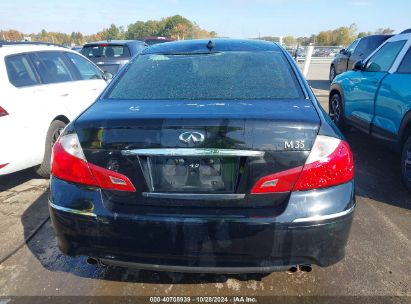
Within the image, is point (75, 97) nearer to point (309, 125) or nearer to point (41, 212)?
point (41, 212)

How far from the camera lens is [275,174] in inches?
79.9

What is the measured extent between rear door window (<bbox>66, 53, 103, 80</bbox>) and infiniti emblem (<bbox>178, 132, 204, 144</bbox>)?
4.20 m

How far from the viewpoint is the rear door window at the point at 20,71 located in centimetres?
423

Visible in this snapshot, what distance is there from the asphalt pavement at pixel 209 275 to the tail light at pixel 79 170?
34.3 inches

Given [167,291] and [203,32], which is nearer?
[167,291]

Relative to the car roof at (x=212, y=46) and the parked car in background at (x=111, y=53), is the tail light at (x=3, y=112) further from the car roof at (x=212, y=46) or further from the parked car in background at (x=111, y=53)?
the parked car in background at (x=111, y=53)

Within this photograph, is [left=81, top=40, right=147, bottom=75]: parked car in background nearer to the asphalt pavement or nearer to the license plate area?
the asphalt pavement

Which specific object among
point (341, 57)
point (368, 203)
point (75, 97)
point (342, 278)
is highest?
point (75, 97)

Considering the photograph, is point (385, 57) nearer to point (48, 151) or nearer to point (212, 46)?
point (212, 46)

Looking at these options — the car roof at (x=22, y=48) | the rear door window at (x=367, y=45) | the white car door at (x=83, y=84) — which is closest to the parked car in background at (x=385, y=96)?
the white car door at (x=83, y=84)

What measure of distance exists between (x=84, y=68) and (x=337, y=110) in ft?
14.1

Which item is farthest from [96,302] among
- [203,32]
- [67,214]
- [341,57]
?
[203,32]

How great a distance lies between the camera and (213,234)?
2029 mm

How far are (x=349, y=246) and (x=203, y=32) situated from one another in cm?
10360
